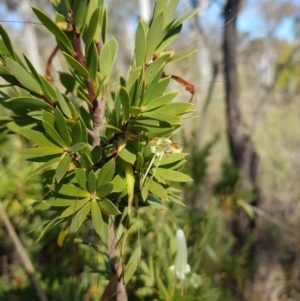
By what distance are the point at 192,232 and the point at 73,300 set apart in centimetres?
28

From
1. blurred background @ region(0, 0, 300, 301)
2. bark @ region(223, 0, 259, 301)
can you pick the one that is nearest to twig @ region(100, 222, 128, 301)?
blurred background @ region(0, 0, 300, 301)

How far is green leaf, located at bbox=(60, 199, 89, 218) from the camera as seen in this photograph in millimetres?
261

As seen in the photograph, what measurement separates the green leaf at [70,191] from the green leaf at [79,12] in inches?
4.8

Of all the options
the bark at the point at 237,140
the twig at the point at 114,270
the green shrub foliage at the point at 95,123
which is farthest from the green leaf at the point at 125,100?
the bark at the point at 237,140

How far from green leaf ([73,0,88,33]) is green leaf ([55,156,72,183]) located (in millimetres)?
101

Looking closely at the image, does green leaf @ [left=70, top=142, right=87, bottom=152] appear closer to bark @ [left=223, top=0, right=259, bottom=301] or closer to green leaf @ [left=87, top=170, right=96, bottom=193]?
green leaf @ [left=87, top=170, right=96, bottom=193]

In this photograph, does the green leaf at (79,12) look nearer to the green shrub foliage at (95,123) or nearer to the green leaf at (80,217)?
the green shrub foliage at (95,123)

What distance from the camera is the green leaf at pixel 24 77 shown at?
26cm

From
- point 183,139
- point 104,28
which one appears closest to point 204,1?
point 183,139

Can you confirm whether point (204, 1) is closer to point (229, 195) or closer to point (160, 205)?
point (229, 195)

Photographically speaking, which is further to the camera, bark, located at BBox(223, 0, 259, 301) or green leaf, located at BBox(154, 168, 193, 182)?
bark, located at BBox(223, 0, 259, 301)

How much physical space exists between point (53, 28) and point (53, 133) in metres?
0.08

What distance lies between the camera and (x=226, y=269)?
69 cm

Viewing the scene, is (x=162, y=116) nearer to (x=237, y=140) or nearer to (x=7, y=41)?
(x=7, y=41)
